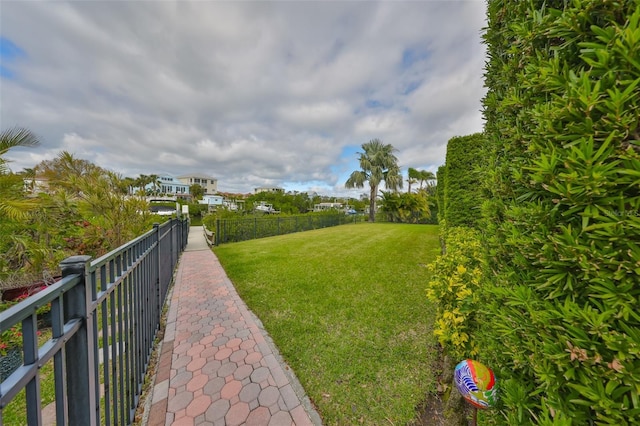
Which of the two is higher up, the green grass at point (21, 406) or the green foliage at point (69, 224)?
the green foliage at point (69, 224)

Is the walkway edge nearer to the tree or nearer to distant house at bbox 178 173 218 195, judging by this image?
the tree

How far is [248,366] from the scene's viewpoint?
2.56 meters

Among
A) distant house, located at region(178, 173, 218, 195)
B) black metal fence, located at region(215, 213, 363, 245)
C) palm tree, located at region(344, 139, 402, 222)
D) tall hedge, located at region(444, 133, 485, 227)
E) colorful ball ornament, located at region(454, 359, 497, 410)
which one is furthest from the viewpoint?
distant house, located at region(178, 173, 218, 195)

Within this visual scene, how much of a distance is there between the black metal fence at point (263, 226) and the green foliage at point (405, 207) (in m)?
6.84

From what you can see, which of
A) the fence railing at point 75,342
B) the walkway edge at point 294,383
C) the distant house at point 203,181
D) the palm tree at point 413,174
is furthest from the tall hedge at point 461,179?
the distant house at point 203,181

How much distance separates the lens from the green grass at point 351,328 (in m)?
2.19

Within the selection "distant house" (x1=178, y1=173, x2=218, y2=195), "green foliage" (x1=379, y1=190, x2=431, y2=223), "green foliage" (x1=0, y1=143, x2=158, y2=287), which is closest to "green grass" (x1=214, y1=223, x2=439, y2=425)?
"green foliage" (x1=0, y1=143, x2=158, y2=287)

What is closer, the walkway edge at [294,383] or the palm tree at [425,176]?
the walkway edge at [294,383]

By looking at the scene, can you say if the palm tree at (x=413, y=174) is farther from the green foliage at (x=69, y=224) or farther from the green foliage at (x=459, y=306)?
the green foliage at (x=459, y=306)

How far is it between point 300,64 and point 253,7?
3.07 meters

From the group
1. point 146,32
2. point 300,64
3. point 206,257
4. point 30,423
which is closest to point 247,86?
point 300,64

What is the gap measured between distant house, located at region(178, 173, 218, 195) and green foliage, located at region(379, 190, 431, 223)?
212 ft

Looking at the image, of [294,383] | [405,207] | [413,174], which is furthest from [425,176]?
[294,383]

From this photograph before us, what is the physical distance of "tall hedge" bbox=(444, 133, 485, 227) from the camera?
6.59 metres
